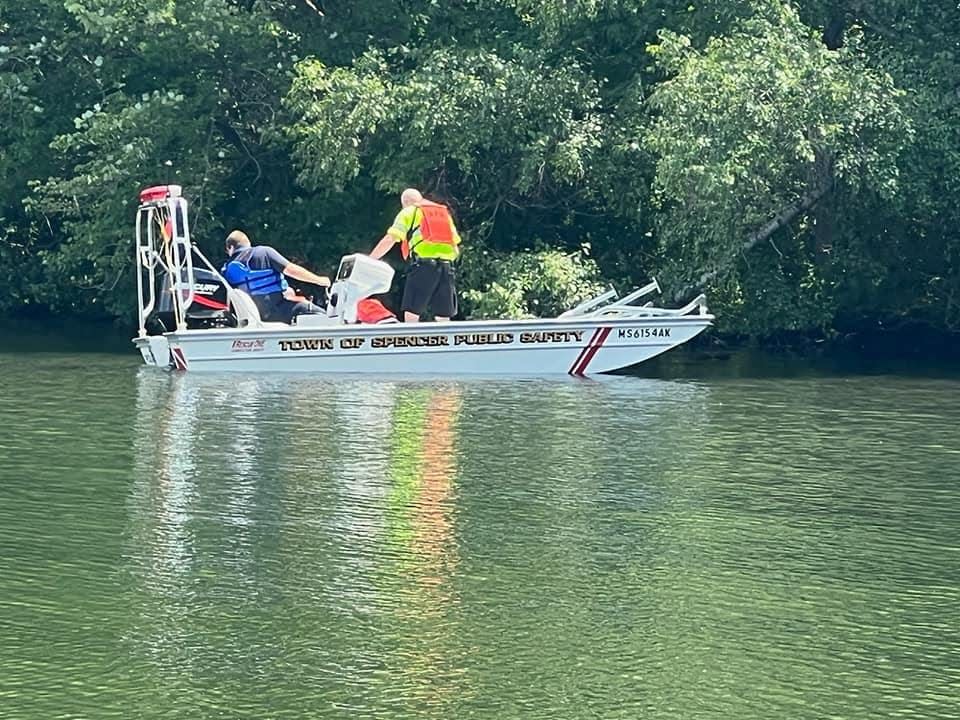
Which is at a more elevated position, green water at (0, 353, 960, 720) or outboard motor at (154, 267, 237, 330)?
outboard motor at (154, 267, 237, 330)

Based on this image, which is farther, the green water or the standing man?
the standing man

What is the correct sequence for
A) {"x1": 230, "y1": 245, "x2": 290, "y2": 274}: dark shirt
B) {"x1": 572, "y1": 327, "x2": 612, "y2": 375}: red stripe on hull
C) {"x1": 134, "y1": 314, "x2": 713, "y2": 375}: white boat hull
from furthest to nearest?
1. {"x1": 230, "y1": 245, "x2": 290, "y2": 274}: dark shirt
2. {"x1": 572, "y1": 327, "x2": 612, "y2": 375}: red stripe on hull
3. {"x1": 134, "y1": 314, "x2": 713, "y2": 375}: white boat hull

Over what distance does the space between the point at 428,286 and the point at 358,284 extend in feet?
2.54

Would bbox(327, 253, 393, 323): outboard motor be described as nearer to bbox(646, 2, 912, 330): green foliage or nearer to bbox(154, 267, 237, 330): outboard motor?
bbox(154, 267, 237, 330): outboard motor

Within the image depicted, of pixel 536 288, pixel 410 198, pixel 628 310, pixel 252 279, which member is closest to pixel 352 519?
pixel 410 198

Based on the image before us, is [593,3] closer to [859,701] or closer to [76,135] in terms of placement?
[76,135]

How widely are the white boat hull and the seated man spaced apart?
2.75 feet

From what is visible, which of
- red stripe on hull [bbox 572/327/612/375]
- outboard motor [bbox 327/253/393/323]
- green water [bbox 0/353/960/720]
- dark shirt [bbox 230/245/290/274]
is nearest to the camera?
green water [bbox 0/353/960/720]

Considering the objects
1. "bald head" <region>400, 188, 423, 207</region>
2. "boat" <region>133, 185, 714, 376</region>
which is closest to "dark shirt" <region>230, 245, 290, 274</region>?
"boat" <region>133, 185, 714, 376</region>

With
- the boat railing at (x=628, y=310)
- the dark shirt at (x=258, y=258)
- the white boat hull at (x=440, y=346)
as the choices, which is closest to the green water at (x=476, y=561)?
the white boat hull at (x=440, y=346)

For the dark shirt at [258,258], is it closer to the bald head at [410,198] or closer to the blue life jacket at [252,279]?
the blue life jacket at [252,279]

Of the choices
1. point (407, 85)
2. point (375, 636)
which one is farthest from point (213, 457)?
point (407, 85)

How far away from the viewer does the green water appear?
8.02 metres

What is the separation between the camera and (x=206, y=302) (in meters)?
22.0
